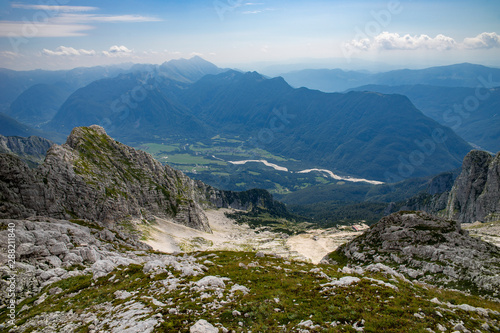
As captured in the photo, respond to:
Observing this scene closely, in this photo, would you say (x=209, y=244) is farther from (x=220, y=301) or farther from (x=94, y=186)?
(x=220, y=301)

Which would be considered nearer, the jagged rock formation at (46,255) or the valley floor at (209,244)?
the jagged rock formation at (46,255)

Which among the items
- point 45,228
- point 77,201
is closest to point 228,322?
point 45,228

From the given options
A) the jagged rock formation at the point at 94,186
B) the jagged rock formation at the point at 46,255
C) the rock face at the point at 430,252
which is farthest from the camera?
the jagged rock formation at the point at 94,186

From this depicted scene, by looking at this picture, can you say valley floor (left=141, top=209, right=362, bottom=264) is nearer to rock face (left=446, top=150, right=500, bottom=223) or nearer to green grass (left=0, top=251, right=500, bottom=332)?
green grass (left=0, top=251, right=500, bottom=332)

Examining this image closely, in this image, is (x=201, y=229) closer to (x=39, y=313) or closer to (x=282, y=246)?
(x=282, y=246)

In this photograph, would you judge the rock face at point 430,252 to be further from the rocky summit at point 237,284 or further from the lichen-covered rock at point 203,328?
the lichen-covered rock at point 203,328

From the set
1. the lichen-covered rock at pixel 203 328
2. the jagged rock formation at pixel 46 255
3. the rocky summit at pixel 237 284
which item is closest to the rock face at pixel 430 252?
the rocky summit at pixel 237 284

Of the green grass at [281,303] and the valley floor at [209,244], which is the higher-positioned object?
the green grass at [281,303]
